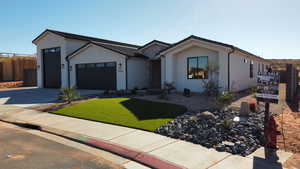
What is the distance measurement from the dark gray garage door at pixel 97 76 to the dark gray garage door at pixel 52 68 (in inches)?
133

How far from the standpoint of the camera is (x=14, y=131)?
24.3 ft

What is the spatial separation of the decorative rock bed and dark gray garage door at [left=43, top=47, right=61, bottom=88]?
2012cm

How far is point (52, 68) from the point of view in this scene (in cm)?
2472

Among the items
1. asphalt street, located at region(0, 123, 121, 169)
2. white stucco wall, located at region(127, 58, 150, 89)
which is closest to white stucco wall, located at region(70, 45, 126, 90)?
white stucco wall, located at region(127, 58, 150, 89)

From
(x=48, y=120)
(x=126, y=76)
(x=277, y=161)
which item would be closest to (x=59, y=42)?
(x=126, y=76)

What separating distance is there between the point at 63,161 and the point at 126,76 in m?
13.9

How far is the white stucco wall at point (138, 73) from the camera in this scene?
61.8ft

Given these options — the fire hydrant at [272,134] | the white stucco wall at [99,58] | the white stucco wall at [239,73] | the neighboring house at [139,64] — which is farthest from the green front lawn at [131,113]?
the white stucco wall at [99,58]

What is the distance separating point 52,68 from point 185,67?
16.4 meters

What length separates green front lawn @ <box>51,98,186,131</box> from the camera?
778cm

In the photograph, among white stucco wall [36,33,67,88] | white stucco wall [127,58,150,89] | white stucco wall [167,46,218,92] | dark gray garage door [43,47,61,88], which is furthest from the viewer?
dark gray garage door [43,47,61,88]

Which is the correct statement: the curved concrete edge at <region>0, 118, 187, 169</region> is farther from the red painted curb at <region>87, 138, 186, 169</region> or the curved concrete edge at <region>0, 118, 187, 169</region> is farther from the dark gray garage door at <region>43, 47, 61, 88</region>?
the dark gray garage door at <region>43, 47, 61, 88</region>

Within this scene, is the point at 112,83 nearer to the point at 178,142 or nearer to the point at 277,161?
the point at 178,142

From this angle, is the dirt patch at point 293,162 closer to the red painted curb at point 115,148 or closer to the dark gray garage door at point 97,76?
the red painted curb at point 115,148
